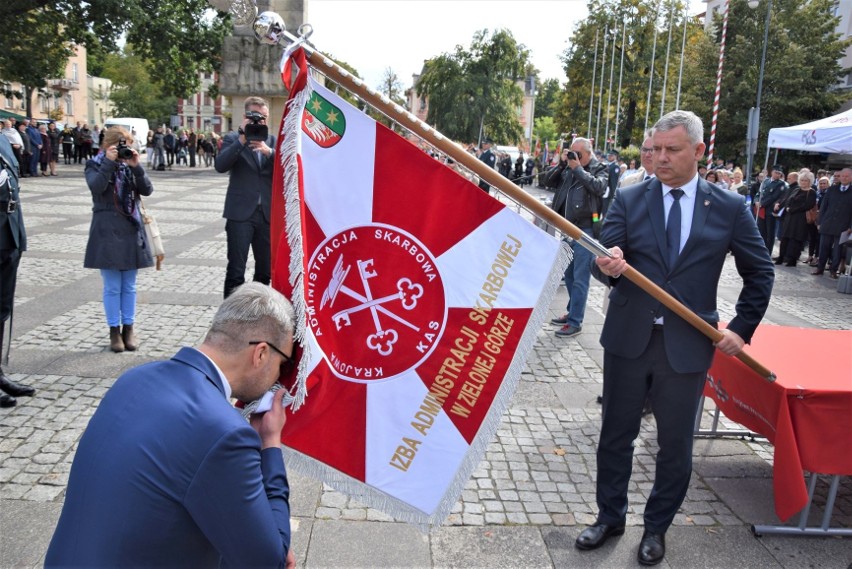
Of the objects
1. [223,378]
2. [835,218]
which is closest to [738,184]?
[835,218]

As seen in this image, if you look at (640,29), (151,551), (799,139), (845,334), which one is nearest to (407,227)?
(151,551)

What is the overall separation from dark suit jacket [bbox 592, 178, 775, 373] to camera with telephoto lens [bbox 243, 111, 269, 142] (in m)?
3.67

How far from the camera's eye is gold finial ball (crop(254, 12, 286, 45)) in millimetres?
2096

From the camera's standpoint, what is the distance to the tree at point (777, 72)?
99.9 ft

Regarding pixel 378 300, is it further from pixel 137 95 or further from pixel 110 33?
pixel 137 95

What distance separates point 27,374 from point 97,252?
1085 millimetres

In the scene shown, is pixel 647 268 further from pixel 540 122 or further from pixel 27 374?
pixel 540 122

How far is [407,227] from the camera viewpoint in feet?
7.61

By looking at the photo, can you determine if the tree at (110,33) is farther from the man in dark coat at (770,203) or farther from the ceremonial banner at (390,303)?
the ceremonial banner at (390,303)

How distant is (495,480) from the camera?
13.2 feet

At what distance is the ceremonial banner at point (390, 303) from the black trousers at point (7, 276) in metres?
3.47

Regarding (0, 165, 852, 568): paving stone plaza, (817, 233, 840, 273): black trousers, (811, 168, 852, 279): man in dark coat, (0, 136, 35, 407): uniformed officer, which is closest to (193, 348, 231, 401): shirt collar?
(0, 165, 852, 568): paving stone plaza

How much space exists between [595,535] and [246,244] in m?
4.18

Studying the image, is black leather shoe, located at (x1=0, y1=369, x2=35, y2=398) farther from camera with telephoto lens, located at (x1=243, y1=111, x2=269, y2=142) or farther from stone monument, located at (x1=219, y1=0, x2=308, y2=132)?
stone monument, located at (x1=219, y1=0, x2=308, y2=132)
